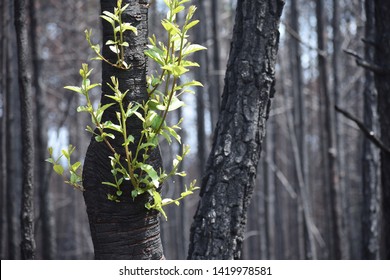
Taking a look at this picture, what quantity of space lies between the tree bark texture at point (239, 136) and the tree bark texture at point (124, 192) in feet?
1.64

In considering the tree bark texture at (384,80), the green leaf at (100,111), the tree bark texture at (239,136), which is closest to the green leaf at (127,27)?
the green leaf at (100,111)

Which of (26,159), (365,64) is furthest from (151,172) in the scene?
(365,64)

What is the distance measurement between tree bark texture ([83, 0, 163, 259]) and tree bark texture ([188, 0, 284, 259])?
1.64 feet

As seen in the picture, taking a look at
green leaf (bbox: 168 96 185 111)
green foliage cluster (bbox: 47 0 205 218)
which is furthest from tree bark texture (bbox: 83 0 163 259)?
green leaf (bbox: 168 96 185 111)

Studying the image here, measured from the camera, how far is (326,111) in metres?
6.61

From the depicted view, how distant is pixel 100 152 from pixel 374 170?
408 cm

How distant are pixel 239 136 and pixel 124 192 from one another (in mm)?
738

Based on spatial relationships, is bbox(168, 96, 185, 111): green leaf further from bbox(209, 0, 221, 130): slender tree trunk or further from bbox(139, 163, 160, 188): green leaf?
bbox(209, 0, 221, 130): slender tree trunk

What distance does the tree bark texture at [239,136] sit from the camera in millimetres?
2326

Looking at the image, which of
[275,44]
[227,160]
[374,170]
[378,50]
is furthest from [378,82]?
[374,170]

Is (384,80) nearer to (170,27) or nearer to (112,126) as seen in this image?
(170,27)

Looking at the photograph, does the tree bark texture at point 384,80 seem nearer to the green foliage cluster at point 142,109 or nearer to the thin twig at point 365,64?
the thin twig at point 365,64

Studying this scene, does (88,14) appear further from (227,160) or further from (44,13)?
(227,160)

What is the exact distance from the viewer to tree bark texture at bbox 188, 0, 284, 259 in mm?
2326
